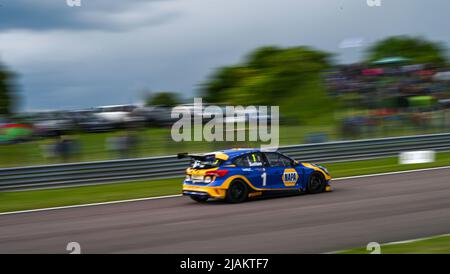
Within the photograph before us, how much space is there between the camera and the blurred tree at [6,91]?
42.3 metres

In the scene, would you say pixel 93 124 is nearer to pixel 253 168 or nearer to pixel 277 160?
pixel 277 160

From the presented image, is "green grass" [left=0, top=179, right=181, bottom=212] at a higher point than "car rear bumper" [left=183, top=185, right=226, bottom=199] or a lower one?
lower

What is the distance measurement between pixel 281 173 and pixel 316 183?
98 cm

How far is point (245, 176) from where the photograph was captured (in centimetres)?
1334

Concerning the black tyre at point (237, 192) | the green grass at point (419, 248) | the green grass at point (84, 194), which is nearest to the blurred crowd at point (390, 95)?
the green grass at point (84, 194)

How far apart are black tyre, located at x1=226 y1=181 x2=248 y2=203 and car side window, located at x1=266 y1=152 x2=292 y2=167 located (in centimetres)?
92

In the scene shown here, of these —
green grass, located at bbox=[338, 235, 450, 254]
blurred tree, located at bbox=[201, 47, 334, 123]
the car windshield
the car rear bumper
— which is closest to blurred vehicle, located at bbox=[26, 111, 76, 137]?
the car windshield

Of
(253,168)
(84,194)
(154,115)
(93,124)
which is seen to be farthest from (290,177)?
(93,124)

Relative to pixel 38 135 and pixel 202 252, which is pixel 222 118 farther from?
pixel 202 252

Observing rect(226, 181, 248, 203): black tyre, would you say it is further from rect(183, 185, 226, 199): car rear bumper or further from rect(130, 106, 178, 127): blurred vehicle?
rect(130, 106, 178, 127): blurred vehicle

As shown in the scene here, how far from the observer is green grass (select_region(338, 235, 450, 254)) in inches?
302

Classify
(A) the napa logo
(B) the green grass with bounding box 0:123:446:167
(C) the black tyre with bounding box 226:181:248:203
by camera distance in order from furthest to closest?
(B) the green grass with bounding box 0:123:446:167 < (A) the napa logo < (C) the black tyre with bounding box 226:181:248:203

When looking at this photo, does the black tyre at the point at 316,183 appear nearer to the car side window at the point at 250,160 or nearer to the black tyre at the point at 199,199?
the car side window at the point at 250,160
